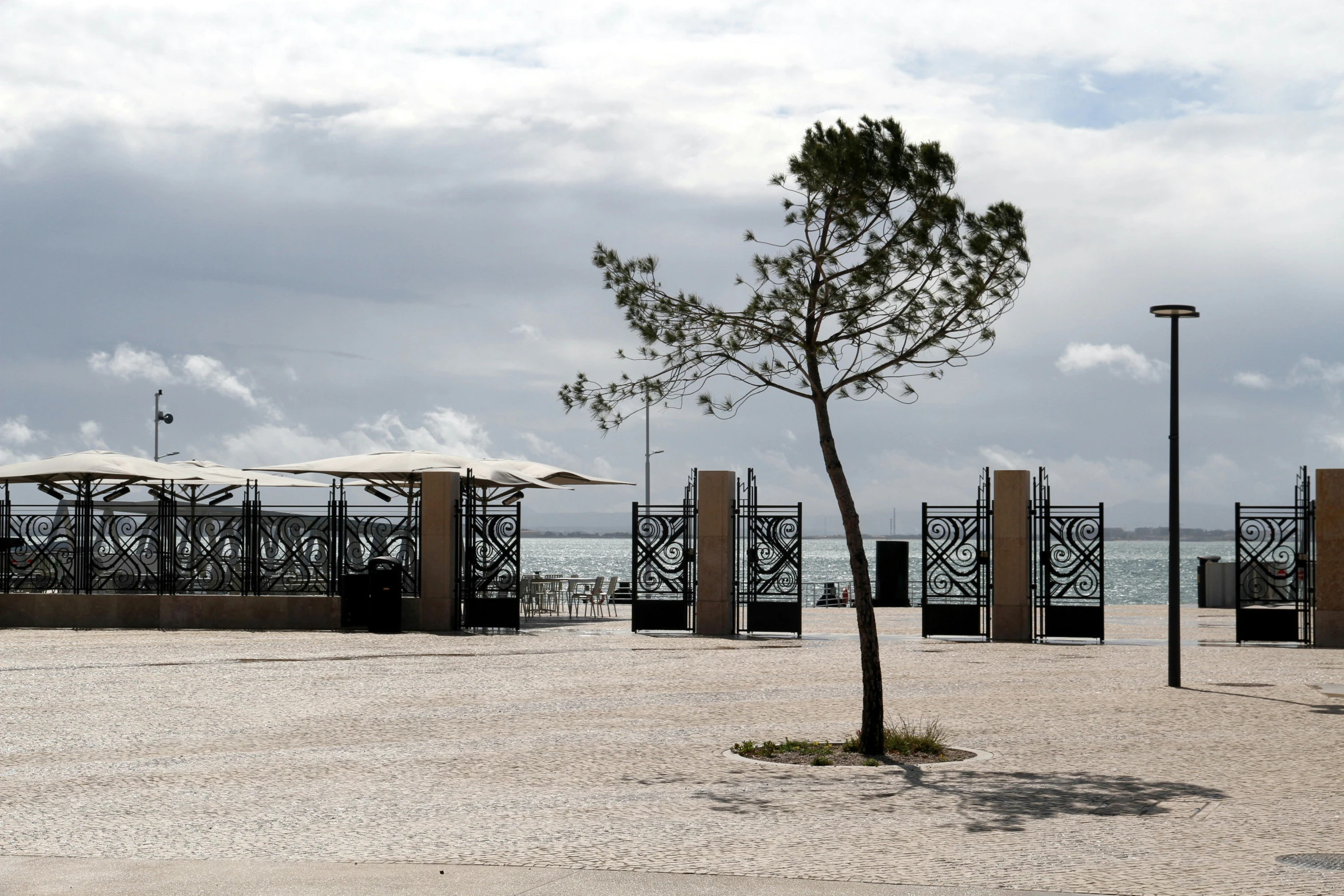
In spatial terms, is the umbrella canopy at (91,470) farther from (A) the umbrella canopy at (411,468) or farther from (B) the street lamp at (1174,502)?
(B) the street lamp at (1174,502)

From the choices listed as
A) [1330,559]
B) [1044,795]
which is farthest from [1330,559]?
[1044,795]

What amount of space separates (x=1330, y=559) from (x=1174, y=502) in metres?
6.84

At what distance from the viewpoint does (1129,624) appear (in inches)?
1013

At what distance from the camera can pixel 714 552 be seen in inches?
869

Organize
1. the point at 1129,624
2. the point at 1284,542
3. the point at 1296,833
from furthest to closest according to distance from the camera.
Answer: the point at 1129,624 → the point at 1284,542 → the point at 1296,833

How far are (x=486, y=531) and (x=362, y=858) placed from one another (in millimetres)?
16144

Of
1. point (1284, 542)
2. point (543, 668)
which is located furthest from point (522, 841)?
point (1284, 542)

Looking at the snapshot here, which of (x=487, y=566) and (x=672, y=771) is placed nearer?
(x=672, y=771)

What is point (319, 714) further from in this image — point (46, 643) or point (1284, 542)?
point (1284, 542)

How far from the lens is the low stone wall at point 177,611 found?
22.8 meters

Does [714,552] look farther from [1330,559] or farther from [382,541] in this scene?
[1330,559]

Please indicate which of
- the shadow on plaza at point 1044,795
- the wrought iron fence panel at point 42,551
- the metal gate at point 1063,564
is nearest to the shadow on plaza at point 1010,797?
the shadow on plaza at point 1044,795

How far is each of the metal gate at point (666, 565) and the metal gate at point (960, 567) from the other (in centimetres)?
367

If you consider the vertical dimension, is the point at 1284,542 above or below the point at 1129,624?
above
